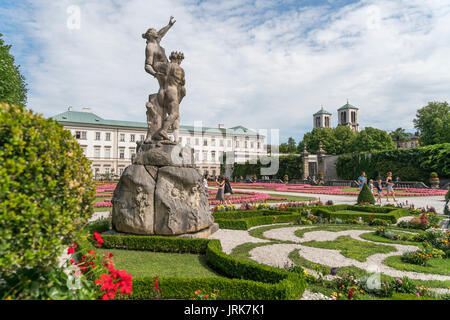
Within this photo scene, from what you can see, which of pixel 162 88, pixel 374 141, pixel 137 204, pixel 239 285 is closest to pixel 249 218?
pixel 137 204

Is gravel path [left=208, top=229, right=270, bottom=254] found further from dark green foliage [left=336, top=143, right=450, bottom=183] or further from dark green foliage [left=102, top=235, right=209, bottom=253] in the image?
dark green foliage [left=336, top=143, right=450, bottom=183]

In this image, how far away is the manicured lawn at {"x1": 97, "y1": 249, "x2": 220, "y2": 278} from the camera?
4883mm

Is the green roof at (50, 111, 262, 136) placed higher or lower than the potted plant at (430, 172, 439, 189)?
higher

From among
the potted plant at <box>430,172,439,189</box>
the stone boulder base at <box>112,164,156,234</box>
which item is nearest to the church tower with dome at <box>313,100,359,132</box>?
the potted plant at <box>430,172,439,189</box>

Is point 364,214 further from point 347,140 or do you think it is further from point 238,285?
point 347,140

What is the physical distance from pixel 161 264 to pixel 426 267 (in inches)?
201

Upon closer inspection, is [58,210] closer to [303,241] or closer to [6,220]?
[6,220]

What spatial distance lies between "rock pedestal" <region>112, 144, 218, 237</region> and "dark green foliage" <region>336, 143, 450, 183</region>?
27.4 m

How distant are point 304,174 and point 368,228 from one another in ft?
101

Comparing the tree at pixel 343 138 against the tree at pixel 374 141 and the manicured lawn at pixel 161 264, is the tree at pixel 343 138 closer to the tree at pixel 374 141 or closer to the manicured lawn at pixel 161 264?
the tree at pixel 374 141

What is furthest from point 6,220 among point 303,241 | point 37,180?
point 303,241

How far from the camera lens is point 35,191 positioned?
241 cm

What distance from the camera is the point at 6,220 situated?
217 centimetres

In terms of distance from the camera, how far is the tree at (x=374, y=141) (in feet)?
151
